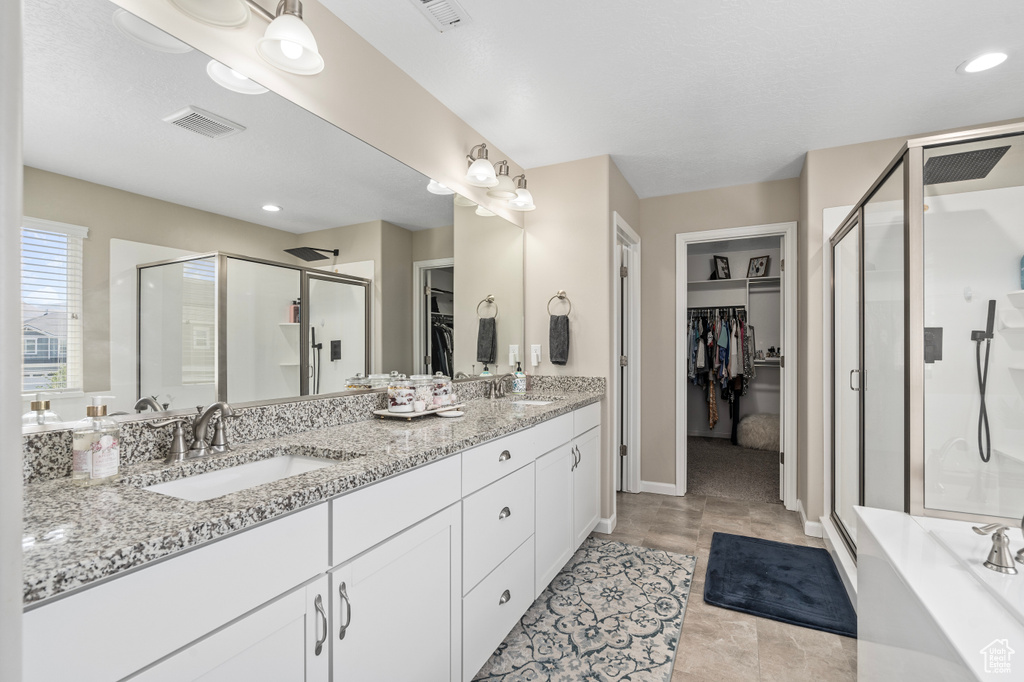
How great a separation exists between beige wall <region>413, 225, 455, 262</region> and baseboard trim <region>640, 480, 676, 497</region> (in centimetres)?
256

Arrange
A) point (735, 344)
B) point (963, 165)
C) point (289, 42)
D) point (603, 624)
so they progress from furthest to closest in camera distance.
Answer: point (735, 344), point (603, 624), point (963, 165), point (289, 42)

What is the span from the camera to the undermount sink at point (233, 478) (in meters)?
1.13

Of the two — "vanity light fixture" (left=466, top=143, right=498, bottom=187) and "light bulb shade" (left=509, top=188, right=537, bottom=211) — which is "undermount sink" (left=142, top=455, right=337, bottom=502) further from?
"light bulb shade" (left=509, top=188, right=537, bottom=211)

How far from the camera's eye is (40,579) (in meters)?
0.60

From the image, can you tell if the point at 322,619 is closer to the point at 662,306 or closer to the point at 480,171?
the point at 480,171

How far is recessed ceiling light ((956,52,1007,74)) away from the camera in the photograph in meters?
2.03

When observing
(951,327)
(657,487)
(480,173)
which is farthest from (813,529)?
(480,173)

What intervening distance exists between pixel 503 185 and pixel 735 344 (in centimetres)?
400

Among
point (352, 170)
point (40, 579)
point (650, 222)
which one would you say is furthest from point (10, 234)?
point (650, 222)

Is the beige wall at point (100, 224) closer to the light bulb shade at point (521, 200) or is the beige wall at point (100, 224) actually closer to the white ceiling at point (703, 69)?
the white ceiling at point (703, 69)

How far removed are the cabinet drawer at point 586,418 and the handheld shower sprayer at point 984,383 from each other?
165cm

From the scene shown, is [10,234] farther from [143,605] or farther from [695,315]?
[695,315]

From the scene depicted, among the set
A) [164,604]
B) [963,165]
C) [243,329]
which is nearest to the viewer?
[164,604]

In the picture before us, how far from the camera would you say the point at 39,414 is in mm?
1035
